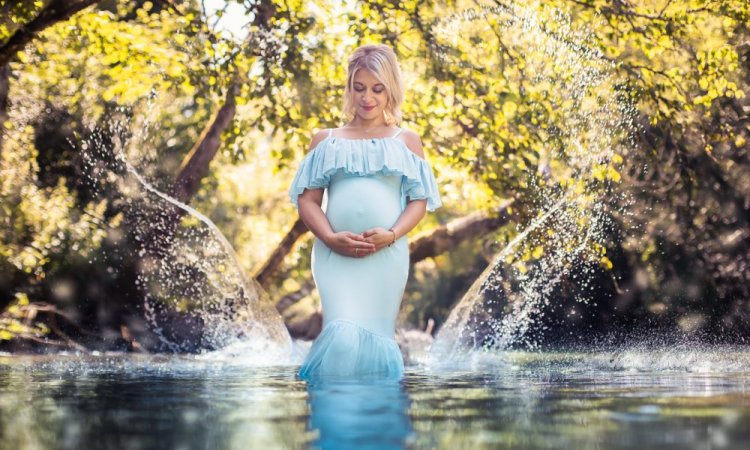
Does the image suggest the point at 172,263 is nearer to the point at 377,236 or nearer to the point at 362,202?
the point at 362,202

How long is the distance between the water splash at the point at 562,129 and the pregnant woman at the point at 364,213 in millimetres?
3839

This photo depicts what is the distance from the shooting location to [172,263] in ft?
44.2

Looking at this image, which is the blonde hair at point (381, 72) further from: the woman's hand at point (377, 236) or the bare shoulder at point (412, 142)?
the woman's hand at point (377, 236)

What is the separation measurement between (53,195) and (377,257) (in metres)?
9.08

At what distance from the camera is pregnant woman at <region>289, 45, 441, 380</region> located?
4.87 m

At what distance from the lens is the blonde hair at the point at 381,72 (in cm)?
508

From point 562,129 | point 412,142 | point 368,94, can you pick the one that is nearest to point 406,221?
point 412,142

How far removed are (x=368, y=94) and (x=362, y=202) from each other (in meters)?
0.54

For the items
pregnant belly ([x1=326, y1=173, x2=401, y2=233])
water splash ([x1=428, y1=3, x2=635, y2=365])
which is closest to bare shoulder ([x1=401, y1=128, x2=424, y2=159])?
pregnant belly ([x1=326, y1=173, x2=401, y2=233])

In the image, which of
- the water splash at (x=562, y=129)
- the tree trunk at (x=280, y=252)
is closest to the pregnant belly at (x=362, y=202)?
the water splash at (x=562, y=129)

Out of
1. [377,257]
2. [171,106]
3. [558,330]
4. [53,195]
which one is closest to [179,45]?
[53,195]

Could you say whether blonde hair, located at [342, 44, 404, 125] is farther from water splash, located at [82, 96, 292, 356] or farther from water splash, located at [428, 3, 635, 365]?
water splash, located at [82, 96, 292, 356]

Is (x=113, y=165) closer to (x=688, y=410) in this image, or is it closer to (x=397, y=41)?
(x=397, y=41)

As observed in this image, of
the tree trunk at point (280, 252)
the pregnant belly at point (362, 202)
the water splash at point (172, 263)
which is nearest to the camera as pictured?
the pregnant belly at point (362, 202)
